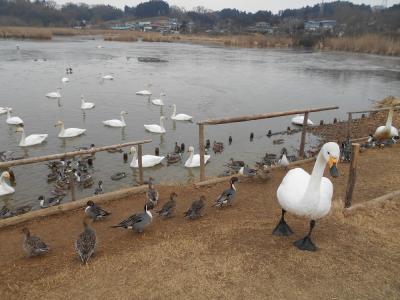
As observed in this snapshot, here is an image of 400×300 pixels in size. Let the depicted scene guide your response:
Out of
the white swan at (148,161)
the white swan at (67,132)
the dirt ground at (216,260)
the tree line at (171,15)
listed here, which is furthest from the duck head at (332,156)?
the tree line at (171,15)

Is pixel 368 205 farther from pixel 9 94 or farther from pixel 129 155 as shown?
pixel 9 94

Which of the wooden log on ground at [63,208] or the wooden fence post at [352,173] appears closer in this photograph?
the wooden fence post at [352,173]

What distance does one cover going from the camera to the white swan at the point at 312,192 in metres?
5.37

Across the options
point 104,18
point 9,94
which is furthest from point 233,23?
point 9,94

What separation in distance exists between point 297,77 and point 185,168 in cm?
2299

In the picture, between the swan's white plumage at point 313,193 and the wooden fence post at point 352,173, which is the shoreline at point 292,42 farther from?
the swan's white plumage at point 313,193

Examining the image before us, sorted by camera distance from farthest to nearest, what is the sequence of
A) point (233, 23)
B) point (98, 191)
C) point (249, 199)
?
point (233, 23) → point (98, 191) → point (249, 199)

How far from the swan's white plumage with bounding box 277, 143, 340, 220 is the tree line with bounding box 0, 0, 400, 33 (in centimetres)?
Result: 6873

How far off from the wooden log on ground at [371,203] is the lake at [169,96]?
5859 millimetres

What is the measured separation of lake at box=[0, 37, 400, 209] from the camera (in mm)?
13938

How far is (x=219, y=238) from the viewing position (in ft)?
20.3

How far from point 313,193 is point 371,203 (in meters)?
2.42

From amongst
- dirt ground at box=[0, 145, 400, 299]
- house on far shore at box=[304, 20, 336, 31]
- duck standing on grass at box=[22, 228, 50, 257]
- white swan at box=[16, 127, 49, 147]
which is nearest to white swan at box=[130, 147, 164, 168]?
white swan at box=[16, 127, 49, 147]

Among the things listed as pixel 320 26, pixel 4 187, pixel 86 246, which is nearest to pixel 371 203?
pixel 86 246
